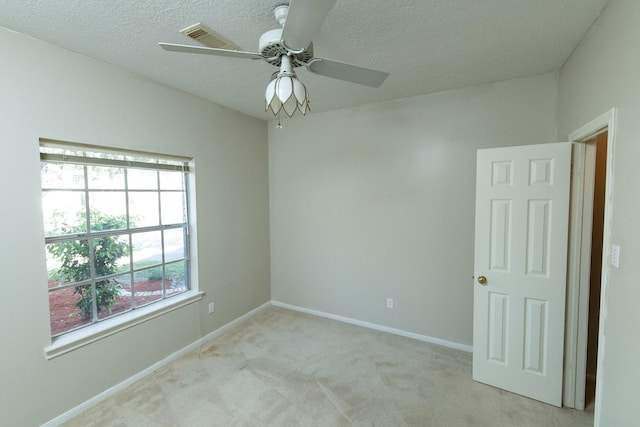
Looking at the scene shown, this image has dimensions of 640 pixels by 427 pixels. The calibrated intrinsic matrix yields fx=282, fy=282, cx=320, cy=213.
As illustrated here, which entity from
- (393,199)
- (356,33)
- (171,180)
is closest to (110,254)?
(171,180)

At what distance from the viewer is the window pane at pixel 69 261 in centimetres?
205

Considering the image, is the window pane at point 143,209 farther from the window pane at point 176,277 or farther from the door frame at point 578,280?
the door frame at point 578,280

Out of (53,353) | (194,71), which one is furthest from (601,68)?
(53,353)

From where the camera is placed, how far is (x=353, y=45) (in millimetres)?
1945

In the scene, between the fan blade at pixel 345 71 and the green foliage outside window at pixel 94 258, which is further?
the green foliage outside window at pixel 94 258

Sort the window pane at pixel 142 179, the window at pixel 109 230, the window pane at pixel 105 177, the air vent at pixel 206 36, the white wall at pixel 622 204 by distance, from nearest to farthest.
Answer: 1. the white wall at pixel 622 204
2. the air vent at pixel 206 36
3. the window at pixel 109 230
4. the window pane at pixel 105 177
5. the window pane at pixel 142 179

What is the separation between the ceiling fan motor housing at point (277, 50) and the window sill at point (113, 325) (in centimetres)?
236

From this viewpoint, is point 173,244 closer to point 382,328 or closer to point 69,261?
point 69,261

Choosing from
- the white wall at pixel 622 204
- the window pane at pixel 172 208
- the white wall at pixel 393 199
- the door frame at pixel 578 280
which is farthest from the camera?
the window pane at pixel 172 208

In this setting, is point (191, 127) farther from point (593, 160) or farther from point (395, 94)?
point (593, 160)

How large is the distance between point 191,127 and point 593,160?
336 centimetres

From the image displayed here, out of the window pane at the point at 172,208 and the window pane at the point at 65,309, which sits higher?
the window pane at the point at 172,208

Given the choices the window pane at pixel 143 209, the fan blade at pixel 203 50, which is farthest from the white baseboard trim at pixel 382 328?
the fan blade at pixel 203 50

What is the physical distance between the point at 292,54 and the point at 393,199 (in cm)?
209
